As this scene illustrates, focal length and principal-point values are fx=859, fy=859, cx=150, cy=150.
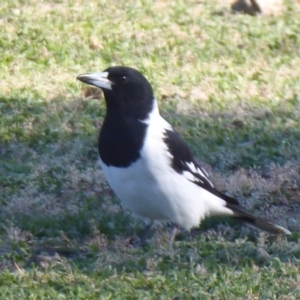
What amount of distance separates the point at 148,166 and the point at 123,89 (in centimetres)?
65

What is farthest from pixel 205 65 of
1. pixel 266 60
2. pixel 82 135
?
pixel 82 135

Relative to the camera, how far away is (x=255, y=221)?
19.7 feet

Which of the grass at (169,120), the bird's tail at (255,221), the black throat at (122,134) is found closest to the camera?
the grass at (169,120)

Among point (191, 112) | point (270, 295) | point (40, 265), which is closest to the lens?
point (270, 295)

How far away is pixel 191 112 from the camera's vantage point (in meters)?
8.50

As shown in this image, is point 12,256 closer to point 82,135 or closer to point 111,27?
point 82,135

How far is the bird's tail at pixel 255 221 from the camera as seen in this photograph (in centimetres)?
579

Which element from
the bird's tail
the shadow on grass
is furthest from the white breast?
the shadow on grass

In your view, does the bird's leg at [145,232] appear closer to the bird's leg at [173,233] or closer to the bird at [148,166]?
the bird at [148,166]

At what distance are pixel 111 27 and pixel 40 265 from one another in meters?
5.25

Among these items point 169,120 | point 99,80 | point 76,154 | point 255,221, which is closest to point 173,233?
point 255,221

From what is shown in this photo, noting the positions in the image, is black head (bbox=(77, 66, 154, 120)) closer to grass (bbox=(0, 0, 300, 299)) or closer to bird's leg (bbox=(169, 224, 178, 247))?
bird's leg (bbox=(169, 224, 178, 247))

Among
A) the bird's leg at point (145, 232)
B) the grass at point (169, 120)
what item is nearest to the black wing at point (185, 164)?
the grass at point (169, 120)

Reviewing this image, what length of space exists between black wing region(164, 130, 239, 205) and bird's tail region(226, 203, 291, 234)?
0.06 meters
